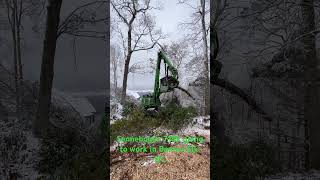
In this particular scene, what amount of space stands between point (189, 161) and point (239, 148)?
0.71 m

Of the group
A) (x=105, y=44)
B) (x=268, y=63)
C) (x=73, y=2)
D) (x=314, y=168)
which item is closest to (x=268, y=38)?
(x=268, y=63)

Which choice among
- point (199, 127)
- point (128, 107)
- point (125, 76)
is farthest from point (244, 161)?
point (125, 76)

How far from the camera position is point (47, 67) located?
391 centimetres

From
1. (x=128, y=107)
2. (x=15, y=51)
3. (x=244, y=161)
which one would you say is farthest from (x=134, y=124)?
(x=15, y=51)

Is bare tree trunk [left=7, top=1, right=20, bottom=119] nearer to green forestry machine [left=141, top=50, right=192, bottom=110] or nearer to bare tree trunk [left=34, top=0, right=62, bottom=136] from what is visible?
bare tree trunk [left=34, top=0, right=62, bottom=136]

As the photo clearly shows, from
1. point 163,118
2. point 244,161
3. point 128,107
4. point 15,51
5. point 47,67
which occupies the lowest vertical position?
point 244,161

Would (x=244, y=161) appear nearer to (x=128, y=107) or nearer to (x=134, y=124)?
(x=134, y=124)

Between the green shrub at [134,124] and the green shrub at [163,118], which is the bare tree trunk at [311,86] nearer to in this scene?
the green shrub at [163,118]

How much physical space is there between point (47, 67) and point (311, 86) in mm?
3362

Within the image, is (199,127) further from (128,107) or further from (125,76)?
(125,76)

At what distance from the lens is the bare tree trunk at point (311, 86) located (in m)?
4.09

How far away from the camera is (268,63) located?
4.18 meters

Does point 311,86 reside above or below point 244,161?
above

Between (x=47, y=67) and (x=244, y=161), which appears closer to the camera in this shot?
(x=47, y=67)
